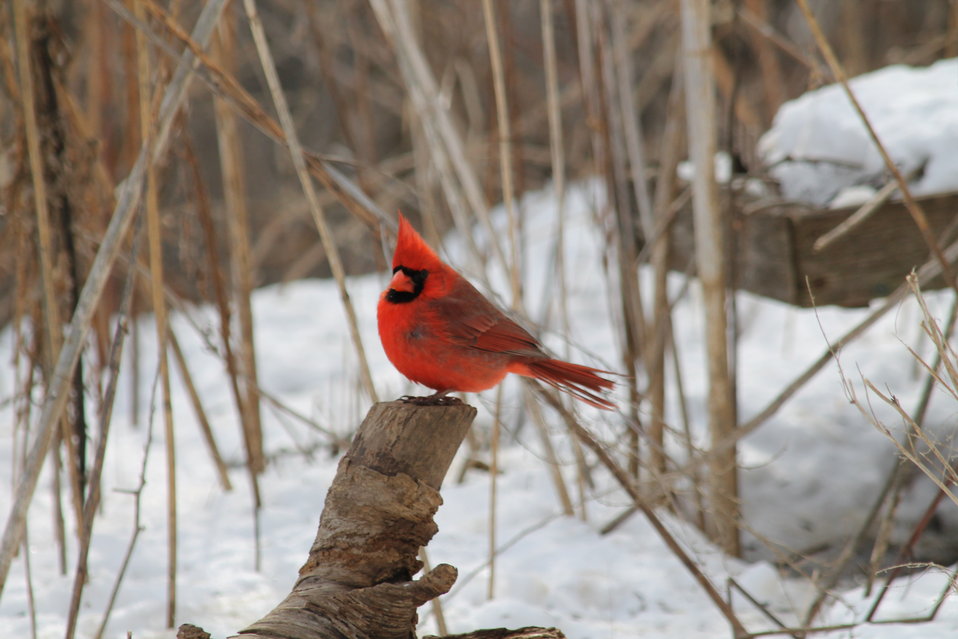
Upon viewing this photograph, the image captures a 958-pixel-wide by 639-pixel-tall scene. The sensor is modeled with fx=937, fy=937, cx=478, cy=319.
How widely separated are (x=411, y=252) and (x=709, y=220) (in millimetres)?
868

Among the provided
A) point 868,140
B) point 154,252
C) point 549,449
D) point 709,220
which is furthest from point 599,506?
point 154,252

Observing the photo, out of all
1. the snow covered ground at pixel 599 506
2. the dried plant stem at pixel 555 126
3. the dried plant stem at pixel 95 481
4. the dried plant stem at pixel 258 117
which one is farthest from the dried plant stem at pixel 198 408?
the dried plant stem at pixel 555 126

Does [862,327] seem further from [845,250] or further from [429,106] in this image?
[429,106]

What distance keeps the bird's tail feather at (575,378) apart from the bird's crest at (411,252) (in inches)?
8.8

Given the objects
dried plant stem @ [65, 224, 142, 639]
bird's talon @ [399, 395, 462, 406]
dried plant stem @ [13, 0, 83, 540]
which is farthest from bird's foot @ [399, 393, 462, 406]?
dried plant stem @ [13, 0, 83, 540]

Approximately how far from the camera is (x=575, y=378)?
1.45 m

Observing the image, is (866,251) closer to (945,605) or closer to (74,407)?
(945,605)

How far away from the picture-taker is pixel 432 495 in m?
1.25

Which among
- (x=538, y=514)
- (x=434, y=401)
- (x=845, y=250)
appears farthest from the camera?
(x=538, y=514)

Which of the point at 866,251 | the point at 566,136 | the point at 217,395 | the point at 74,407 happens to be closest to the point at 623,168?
the point at 866,251

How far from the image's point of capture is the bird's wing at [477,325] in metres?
1.42

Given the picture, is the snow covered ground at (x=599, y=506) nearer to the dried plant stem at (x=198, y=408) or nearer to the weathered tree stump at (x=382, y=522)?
the dried plant stem at (x=198, y=408)

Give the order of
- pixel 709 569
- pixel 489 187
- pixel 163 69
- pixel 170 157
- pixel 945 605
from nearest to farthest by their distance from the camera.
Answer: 1. pixel 945 605
2. pixel 163 69
3. pixel 709 569
4. pixel 170 157
5. pixel 489 187

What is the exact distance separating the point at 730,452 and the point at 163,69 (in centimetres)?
154
